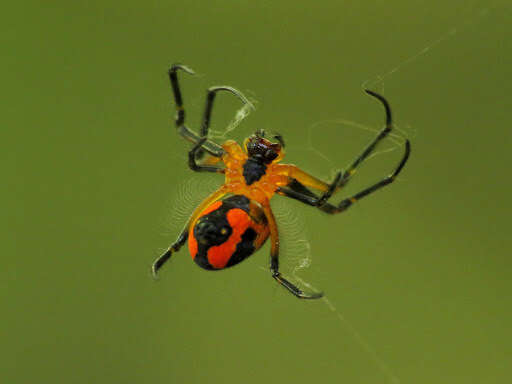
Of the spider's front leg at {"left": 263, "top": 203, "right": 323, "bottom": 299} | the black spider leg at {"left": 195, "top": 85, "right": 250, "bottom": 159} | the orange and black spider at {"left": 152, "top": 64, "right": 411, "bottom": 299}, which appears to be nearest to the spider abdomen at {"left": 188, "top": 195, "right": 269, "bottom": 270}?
the orange and black spider at {"left": 152, "top": 64, "right": 411, "bottom": 299}

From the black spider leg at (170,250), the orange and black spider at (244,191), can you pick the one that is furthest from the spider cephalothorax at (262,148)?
the black spider leg at (170,250)

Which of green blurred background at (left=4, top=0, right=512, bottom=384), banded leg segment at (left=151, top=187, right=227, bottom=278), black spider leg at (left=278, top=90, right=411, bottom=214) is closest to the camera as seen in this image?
black spider leg at (left=278, top=90, right=411, bottom=214)

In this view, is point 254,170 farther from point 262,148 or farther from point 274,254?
point 274,254

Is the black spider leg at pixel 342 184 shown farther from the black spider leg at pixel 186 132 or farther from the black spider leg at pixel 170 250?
the black spider leg at pixel 170 250

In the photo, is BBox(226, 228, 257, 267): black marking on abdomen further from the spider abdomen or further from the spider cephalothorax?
the spider cephalothorax

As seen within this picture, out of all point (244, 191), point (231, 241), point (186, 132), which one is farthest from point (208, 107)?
point (231, 241)

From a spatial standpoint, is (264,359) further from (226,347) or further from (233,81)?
(233,81)
